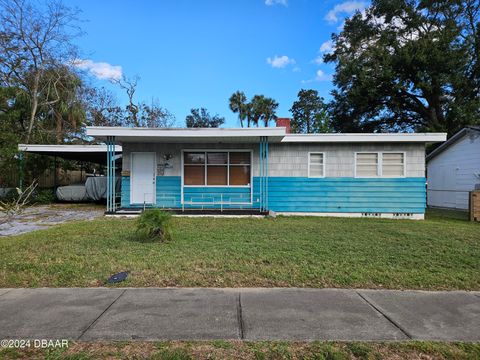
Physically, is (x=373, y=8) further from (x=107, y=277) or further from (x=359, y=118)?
(x=107, y=277)

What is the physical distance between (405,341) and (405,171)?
10.1 meters

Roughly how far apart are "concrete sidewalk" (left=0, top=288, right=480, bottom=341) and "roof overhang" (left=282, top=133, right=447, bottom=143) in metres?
7.89

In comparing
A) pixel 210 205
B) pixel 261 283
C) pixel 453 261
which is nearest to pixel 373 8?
pixel 210 205

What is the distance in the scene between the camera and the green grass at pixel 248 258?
4.65 meters

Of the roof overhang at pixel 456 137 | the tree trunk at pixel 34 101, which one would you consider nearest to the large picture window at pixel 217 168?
the roof overhang at pixel 456 137

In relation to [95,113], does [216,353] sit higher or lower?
lower

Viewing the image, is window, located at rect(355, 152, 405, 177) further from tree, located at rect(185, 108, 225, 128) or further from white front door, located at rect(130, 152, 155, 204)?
tree, located at rect(185, 108, 225, 128)

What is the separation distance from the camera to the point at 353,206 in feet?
39.3

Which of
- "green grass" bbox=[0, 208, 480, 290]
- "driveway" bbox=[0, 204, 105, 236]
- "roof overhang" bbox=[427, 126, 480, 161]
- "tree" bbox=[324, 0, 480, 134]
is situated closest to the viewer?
"green grass" bbox=[0, 208, 480, 290]

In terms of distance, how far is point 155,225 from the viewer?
6.70 m

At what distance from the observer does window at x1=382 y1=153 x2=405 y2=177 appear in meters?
11.9

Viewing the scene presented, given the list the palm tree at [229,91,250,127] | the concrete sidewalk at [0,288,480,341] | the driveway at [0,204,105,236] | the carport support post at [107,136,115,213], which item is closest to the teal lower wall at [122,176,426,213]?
the carport support post at [107,136,115,213]

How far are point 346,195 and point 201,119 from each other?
127 ft

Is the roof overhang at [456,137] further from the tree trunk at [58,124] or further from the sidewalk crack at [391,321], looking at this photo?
the tree trunk at [58,124]
